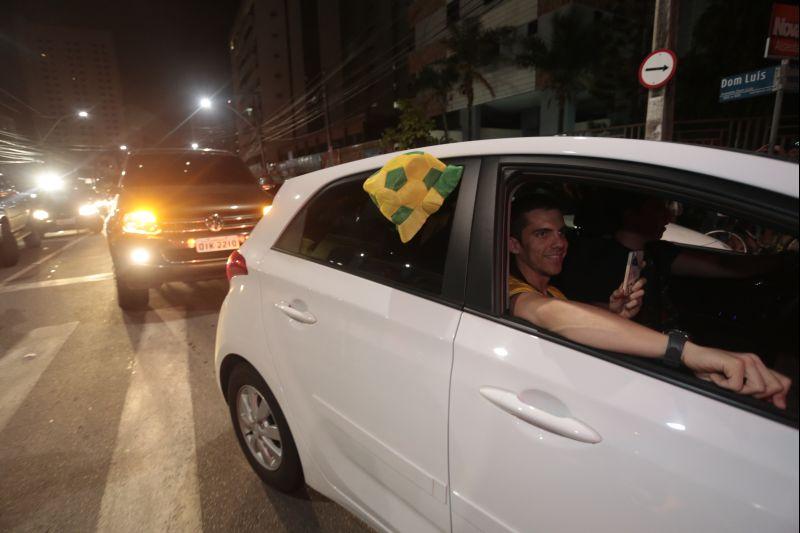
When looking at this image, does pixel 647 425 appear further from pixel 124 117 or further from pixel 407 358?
pixel 124 117

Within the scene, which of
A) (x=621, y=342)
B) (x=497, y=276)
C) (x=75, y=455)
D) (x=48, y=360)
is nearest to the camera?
(x=621, y=342)

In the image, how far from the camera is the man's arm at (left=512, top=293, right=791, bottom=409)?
1.10m

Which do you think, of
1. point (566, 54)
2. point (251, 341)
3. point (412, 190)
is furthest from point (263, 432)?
point (566, 54)

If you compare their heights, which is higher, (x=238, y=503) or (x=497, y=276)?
(x=497, y=276)

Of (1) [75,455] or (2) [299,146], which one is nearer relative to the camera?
(1) [75,455]

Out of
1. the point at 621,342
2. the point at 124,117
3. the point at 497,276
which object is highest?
the point at 124,117

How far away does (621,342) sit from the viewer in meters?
1.20

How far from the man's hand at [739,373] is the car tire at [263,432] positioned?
1.61 metres

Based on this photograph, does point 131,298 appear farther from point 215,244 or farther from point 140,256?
point 215,244

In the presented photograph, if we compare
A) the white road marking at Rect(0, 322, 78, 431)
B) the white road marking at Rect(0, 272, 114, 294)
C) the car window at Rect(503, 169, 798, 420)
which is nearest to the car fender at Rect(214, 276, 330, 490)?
the car window at Rect(503, 169, 798, 420)

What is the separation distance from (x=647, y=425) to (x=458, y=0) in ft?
127

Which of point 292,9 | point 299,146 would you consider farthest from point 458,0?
point 292,9

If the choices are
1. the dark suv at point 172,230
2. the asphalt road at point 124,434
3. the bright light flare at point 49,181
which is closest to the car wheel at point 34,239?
the bright light flare at point 49,181

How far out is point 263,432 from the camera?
2.25m
